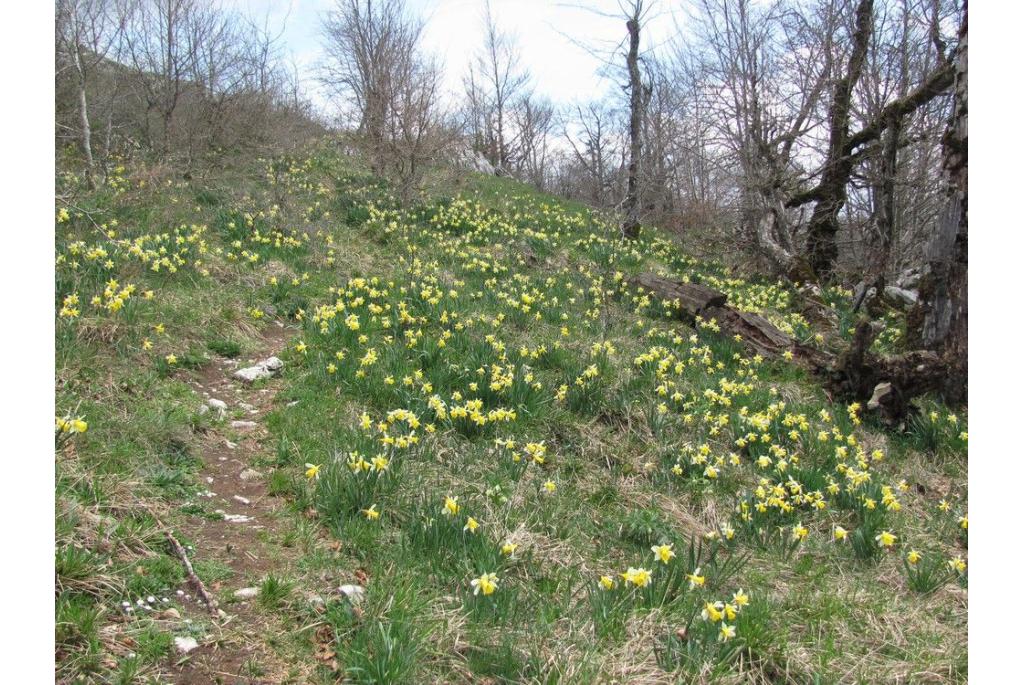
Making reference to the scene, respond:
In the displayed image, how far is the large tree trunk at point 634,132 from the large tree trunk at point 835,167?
11.7 feet

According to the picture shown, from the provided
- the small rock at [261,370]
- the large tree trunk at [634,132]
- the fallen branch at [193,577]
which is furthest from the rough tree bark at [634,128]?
the fallen branch at [193,577]

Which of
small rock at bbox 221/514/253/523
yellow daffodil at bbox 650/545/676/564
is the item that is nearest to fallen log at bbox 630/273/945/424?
yellow daffodil at bbox 650/545/676/564

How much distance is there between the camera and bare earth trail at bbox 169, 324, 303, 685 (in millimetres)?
2133

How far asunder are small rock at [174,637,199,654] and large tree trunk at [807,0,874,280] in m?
12.4

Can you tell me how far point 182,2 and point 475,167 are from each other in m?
11.3

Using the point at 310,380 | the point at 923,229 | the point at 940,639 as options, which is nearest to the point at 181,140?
the point at 310,380

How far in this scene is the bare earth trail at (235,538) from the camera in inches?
84.0

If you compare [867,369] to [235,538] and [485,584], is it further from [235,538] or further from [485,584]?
[235,538]

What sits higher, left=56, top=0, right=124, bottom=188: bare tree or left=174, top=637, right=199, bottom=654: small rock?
left=56, top=0, right=124, bottom=188: bare tree

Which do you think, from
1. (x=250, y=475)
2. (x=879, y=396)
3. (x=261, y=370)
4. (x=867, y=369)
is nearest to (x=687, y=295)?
(x=867, y=369)

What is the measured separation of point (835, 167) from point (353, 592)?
503 inches

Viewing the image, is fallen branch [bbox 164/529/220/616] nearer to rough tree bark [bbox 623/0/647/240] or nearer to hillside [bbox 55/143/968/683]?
hillside [bbox 55/143/968/683]

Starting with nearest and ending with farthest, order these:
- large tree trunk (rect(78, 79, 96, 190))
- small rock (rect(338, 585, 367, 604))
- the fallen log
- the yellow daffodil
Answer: small rock (rect(338, 585, 367, 604)) → the yellow daffodil → the fallen log → large tree trunk (rect(78, 79, 96, 190))

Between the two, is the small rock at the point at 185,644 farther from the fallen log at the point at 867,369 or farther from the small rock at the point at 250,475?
the fallen log at the point at 867,369
